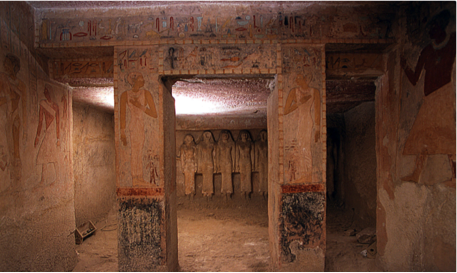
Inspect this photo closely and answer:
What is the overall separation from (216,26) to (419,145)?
8.39ft

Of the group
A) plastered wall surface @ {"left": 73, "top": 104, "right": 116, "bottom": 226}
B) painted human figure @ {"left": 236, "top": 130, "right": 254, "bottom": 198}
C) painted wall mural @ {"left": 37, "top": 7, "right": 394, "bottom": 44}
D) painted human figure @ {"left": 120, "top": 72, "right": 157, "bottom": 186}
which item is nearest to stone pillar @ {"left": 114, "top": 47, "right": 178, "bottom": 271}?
painted human figure @ {"left": 120, "top": 72, "right": 157, "bottom": 186}

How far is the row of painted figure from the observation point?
704 centimetres

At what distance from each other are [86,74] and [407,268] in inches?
176

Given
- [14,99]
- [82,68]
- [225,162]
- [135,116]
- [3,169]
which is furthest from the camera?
[225,162]

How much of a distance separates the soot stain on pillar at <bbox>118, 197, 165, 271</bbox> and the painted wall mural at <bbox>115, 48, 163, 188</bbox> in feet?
0.77

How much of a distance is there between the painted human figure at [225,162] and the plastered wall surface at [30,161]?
4009mm

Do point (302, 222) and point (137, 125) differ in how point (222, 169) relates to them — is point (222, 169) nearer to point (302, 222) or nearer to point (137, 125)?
point (302, 222)

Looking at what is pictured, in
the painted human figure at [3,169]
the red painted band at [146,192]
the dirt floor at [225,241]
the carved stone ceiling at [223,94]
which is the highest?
the carved stone ceiling at [223,94]

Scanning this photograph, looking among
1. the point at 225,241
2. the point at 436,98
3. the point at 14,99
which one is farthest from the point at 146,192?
the point at 436,98

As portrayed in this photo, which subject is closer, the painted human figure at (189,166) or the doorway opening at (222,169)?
the doorway opening at (222,169)

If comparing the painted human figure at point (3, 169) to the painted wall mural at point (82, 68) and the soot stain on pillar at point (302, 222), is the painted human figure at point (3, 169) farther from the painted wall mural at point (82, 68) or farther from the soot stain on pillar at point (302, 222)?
the soot stain on pillar at point (302, 222)

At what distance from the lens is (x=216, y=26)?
2848mm

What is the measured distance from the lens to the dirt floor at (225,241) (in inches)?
150

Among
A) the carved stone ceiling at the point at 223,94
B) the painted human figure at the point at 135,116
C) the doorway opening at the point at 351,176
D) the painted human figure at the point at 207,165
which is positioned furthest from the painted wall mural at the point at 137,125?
the painted human figure at the point at 207,165
